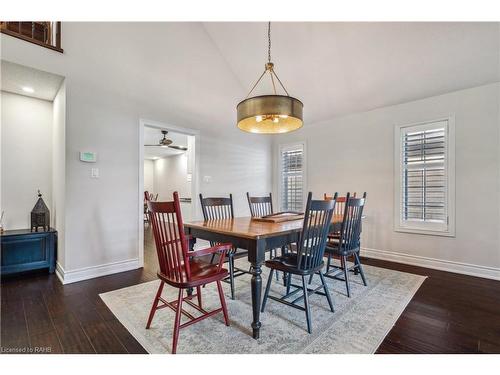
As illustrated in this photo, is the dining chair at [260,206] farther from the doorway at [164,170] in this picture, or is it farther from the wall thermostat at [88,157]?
the wall thermostat at [88,157]

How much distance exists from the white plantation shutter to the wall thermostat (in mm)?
4161

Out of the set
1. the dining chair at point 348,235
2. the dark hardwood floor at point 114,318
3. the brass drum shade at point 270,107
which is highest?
the brass drum shade at point 270,107

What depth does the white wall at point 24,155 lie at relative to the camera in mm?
3186

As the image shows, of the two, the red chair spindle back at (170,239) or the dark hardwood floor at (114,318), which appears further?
the dark hardwood floor at (114,318)

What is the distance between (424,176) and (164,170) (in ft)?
26.9

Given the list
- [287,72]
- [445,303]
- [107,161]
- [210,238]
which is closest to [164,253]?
[210,238]

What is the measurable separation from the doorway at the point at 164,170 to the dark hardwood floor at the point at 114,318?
102 cm

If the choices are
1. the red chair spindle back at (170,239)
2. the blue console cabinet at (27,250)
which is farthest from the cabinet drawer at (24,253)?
the red chair spindle back at (170,239)

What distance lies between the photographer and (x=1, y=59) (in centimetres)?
244

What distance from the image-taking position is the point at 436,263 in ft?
11.0

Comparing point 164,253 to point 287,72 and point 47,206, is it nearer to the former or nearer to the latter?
point 47,206

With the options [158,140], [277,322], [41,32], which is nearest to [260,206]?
[277,322]
